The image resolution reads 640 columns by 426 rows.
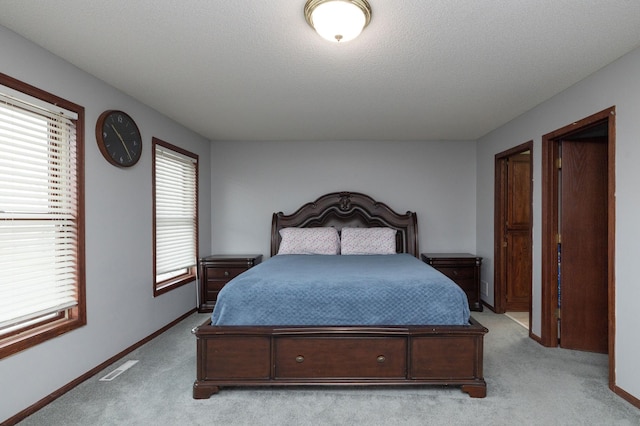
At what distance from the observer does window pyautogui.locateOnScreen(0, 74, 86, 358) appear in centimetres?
207

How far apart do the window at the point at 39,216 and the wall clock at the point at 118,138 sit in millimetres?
197

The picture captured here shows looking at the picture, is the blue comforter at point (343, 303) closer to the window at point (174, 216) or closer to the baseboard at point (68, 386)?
the baseboard at point (68, 386)

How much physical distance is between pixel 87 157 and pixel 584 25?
3.41 m

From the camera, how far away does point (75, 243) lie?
2541 mm

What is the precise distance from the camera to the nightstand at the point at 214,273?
14.3ft

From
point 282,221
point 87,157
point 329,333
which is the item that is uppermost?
point 87,157

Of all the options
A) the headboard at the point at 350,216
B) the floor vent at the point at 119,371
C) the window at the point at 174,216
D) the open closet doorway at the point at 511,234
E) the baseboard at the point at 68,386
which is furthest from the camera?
the headboard at the point at 350,216

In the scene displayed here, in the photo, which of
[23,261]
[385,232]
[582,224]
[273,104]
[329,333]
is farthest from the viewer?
[385,232]

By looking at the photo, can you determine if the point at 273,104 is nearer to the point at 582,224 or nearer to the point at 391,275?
the point at 391,275

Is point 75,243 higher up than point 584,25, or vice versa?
point 584,25

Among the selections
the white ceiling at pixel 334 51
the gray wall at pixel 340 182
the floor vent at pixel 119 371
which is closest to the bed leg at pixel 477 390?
the white ceiling at pixel 334 51

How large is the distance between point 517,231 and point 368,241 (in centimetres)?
187

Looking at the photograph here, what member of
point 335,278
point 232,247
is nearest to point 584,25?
point 335,278

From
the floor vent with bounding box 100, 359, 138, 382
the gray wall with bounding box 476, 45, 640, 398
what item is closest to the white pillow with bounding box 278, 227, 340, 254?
the floor vent with bounding box 100, 359, 138, 382
